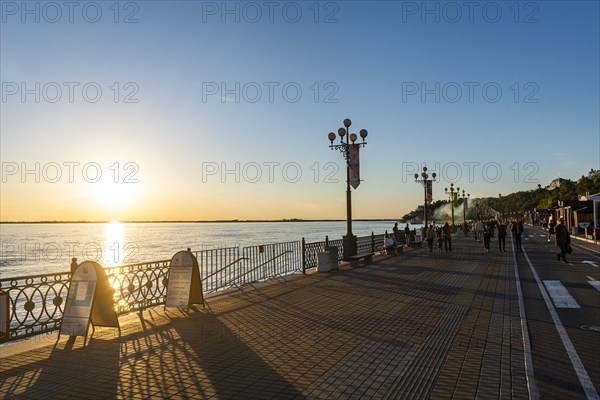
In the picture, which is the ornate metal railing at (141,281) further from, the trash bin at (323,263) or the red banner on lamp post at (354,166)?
the red banner on lamp post at (354,166)

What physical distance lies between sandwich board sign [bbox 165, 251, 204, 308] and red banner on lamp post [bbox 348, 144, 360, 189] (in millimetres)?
12582

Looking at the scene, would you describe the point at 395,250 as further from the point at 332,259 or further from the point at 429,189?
the point at 429,189

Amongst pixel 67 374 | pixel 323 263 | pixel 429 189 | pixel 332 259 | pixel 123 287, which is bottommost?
pixel 123 287

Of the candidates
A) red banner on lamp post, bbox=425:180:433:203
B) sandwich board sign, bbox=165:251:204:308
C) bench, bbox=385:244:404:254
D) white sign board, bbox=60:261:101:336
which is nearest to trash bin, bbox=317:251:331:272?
sandwich board sign, bbox=165:251:204:308

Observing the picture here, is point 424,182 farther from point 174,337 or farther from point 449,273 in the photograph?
point 174,337

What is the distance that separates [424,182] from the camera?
43844 millimetres

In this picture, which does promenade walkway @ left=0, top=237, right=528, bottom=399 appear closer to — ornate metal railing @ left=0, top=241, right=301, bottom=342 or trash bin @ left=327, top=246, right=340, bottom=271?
ornate metal railing @ left=0, top=241, right=301, bottom=342

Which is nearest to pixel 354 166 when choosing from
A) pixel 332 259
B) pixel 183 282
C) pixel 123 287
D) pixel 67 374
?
pixel 332 259

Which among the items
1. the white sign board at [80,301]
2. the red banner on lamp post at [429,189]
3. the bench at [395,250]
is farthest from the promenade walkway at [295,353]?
the red banner on lamp post at [429,189]

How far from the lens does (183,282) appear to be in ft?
36.9

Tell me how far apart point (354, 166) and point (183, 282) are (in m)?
13.5

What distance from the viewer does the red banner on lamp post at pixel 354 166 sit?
74.7ft

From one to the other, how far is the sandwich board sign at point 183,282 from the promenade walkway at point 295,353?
0.32 meters

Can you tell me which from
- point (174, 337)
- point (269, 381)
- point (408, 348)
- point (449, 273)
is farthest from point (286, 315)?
point (449, 273)
